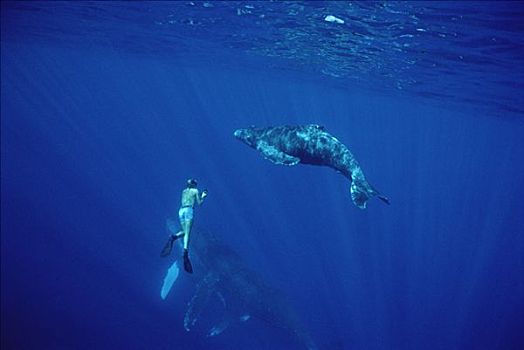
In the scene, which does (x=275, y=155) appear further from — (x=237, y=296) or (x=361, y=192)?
(x=237, y=296)

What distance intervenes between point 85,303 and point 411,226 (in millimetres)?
33358

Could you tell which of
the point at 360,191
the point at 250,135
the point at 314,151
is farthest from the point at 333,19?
the point at 360,191

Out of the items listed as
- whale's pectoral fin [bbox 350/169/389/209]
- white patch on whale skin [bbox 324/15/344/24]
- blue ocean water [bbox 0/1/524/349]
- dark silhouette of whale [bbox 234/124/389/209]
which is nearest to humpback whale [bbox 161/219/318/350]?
blue ocean water [bbox 0/1/524/349]

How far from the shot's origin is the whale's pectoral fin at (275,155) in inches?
435

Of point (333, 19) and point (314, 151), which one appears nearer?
point (314, 151)

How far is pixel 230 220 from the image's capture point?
3484 centimetres

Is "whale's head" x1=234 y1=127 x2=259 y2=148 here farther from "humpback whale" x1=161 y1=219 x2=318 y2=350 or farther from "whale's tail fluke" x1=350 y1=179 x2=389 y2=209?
"humpback whale" x1=161 y1=219 x2=318 y2=350

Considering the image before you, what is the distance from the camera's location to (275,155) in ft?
37.3

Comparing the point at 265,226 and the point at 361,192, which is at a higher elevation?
the point at 361,192

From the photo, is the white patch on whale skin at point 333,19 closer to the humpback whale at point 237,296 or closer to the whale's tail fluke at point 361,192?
the whale's tail fluke at point 361,192

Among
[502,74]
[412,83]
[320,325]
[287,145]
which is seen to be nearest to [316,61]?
[412,83]

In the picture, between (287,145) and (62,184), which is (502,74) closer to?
(287,145)

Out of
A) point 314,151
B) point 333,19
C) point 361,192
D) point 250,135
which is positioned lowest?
point 361,192

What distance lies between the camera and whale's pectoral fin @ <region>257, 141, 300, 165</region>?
1105 centimetres
